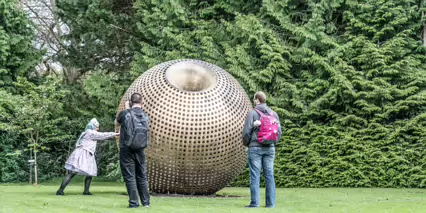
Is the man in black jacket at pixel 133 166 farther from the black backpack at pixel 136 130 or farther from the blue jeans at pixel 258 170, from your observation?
the blue jeans at pixel 258 170

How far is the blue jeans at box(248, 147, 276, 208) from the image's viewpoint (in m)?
8.98

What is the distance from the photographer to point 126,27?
20094mm

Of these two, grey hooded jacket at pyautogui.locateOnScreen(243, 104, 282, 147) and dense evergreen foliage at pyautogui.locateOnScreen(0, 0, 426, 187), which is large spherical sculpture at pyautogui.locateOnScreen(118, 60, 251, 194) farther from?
dense evergreen foliage at pyautogui.locateOnScreen(0, 0, 426, 187)

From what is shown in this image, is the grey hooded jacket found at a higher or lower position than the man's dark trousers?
higher

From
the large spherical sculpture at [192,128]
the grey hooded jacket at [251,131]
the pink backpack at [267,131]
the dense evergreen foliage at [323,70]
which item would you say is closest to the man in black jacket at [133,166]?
the grey hooded jacket at [251,131]

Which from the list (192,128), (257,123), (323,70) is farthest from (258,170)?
(323,70)

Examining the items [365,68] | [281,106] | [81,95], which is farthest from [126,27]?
[365,68]

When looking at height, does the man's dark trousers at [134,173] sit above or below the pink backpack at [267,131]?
below

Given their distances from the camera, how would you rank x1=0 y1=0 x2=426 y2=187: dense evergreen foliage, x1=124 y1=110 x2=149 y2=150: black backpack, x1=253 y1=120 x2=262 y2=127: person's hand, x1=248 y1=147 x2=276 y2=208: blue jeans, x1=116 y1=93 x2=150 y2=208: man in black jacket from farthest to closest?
1. x1=0 y1=0 x2=426 y2=187: dense evergreen foliage
2. x1=248 y1=147 x2=276 y2=208: blue jeans
3. x1=253 y1=120 x2=262 y2=127: person's hand
4. x1=116 y1=93 x2=150 y2=208: man in black jacket
5. x1=124 y1=110 x2=149 y2=150: black backpack

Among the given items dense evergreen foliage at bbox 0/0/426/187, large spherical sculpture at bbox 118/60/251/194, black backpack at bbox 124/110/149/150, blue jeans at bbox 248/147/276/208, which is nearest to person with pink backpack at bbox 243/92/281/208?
blue jeans at bbox 248/147/276/208

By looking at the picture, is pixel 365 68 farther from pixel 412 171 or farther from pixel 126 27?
pixel 126 27

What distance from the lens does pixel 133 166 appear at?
8.55m

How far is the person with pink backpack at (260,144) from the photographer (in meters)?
8.91

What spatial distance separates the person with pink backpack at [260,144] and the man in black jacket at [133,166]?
1.55 m
